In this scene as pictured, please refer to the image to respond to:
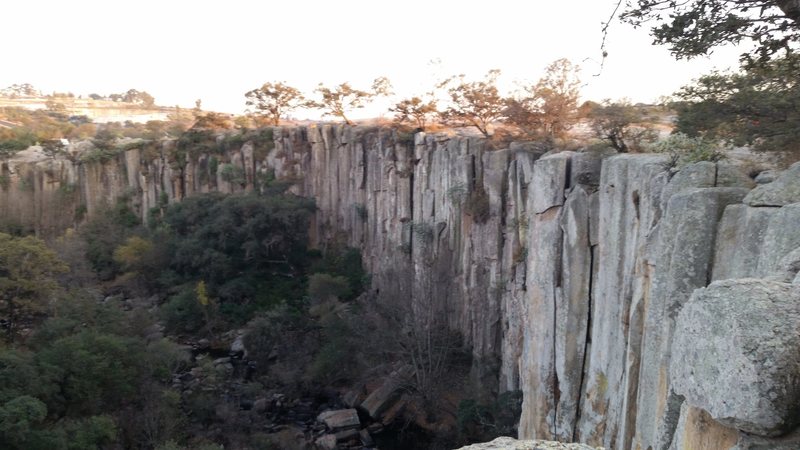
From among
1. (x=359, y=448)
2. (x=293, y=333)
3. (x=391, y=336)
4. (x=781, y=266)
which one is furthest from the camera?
(x=293, y=333)

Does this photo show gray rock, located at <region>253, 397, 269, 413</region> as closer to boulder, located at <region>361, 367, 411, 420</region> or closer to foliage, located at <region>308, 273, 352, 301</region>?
boulder, located at <region>361, 367, 411, 420</region>

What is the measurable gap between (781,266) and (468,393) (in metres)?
15.3

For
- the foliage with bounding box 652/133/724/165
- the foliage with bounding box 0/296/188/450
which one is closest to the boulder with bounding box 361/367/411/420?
the foliage with bounding box 0/296/188/450

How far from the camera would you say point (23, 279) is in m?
21.6

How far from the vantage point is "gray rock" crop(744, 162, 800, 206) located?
5.81 meters

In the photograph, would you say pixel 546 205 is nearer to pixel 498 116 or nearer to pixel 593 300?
pixel 593 300

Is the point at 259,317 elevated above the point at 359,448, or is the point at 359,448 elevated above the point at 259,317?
the point at 259,317

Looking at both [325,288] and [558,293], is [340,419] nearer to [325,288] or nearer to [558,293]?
[325,288]

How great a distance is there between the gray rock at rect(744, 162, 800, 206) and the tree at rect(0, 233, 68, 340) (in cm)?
2117

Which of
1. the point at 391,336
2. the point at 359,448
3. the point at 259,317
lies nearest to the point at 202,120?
the point at 259,317

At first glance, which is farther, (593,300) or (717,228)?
(593,300)

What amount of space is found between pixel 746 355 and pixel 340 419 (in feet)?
58.7

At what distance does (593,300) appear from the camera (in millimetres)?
11711

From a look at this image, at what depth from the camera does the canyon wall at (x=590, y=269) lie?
3410mm
